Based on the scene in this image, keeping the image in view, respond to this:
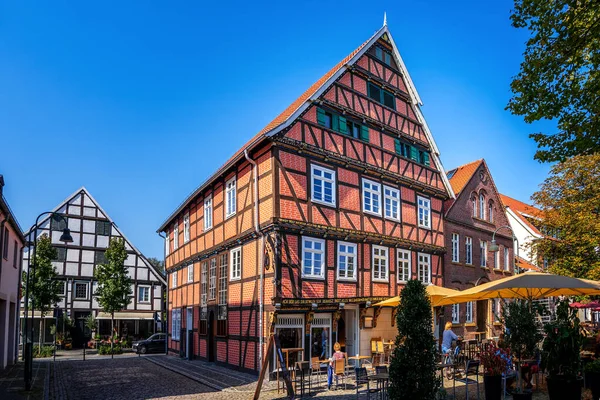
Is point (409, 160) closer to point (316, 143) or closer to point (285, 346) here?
point (316, 143)

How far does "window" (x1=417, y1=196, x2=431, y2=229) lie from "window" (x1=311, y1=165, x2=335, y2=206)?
19.7 feet

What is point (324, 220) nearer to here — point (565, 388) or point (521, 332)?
point (521, 332)

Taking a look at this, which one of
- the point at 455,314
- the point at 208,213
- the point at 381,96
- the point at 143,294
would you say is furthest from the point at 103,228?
the point at 455,314

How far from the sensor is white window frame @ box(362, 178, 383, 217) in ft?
69.6

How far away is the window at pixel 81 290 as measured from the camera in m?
39.8

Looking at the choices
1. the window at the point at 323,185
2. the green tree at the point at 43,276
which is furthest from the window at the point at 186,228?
the window at the point at 323,185

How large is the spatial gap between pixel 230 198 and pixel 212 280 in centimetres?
413

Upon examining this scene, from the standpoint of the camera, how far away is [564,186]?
29.6 m

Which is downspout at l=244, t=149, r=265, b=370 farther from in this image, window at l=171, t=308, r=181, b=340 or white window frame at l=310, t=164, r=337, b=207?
window at l=171, t=308, r=181, b=340

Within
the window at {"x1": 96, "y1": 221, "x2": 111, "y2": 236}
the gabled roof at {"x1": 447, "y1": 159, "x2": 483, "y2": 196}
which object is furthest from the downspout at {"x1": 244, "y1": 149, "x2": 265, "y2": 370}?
the window at {"x1": 96, "y1": 221, "x2": 111, "y2": 236}

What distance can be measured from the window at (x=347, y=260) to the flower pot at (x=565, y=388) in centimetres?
967

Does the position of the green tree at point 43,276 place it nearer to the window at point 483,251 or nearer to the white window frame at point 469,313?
the white window frame at point 469,313

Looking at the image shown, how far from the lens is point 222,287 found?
22281mm

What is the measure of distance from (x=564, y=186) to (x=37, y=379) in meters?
27.2
